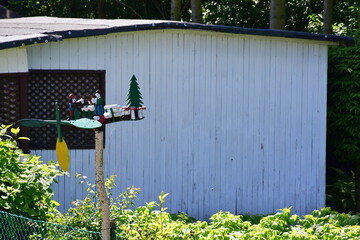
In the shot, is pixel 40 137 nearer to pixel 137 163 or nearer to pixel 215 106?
pixel 137 163

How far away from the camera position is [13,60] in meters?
10.2

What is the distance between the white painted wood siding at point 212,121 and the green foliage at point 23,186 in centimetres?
278

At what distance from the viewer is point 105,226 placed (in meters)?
6.95

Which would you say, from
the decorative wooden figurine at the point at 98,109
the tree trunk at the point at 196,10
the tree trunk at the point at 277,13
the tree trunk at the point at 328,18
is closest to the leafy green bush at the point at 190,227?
→ the decorative wooden figurine at the point at 98,109

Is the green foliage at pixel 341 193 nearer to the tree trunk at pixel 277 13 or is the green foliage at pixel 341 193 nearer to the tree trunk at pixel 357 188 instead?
the tree trunk at pixel 357 188

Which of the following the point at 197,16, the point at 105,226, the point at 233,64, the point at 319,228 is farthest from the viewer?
the point at 197,16

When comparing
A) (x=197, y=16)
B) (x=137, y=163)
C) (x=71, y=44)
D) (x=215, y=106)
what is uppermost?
(x=197, y=16)

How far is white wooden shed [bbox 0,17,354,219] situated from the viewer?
11.0 meters

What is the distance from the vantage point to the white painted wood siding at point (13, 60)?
33.3 feet

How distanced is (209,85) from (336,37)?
6.62 ft

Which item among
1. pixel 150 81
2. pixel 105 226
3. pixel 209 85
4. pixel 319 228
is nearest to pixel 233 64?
pixel 209 85

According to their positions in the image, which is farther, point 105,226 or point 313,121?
point 313,121

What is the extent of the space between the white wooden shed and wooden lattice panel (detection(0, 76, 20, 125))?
1.45 ft

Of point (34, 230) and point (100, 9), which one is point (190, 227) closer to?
point (34, 230)
